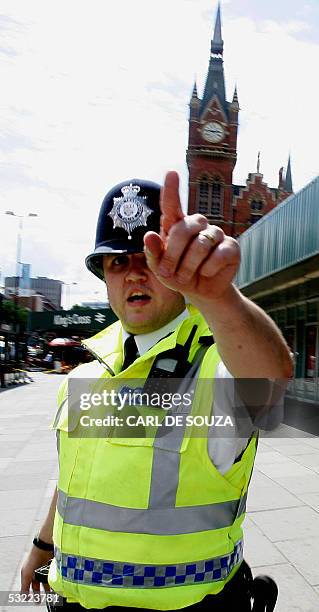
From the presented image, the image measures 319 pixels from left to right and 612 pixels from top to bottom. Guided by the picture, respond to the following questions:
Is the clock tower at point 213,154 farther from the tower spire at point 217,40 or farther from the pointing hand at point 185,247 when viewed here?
the pointing hand at point 185,247

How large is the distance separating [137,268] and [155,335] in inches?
8.6

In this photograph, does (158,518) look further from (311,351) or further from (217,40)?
(217,40)

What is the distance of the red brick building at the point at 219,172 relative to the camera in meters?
38.8

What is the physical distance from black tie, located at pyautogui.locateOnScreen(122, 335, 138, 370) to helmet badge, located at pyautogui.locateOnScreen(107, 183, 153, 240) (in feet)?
1.10

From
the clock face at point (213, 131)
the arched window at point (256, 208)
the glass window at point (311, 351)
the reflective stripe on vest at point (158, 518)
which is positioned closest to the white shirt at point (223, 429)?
the reflective stripe on vest at point (158, 518)

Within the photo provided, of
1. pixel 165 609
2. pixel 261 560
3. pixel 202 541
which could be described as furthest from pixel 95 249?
pixel 261 560

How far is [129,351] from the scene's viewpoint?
157 centimetres

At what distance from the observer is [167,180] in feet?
3.09

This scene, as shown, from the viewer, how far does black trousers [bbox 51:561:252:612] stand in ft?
4.17

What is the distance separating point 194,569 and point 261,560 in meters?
2.57

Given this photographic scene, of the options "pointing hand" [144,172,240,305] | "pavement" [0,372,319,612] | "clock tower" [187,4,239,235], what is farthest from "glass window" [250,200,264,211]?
"pointing hand" [144,172,240,305]

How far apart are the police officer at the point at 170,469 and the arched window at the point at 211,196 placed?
125 ft

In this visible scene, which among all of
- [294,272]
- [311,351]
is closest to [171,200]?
[294,272]

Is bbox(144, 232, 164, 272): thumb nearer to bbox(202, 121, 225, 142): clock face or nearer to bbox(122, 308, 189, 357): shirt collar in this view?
bbox(122, 308, 189, 357): shirt collar
